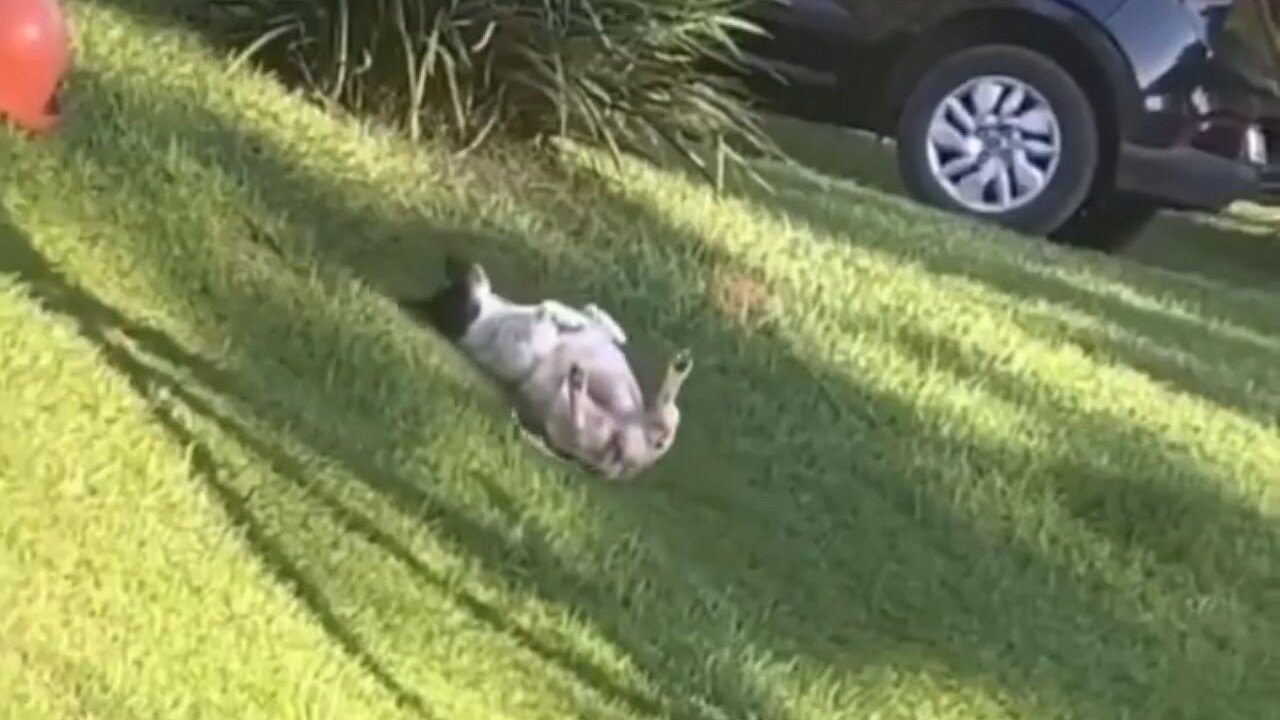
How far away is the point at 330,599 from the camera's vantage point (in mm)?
4766

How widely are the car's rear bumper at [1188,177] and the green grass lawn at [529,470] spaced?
2.34 metres

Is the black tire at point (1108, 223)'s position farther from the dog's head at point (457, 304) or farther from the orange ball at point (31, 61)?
the orange ball at point (31, 61)

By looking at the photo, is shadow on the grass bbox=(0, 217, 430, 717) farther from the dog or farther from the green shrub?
the green shrub

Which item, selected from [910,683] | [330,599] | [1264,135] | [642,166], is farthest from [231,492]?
[1264,135]

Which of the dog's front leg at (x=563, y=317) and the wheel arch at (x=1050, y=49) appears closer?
the dog's front leg at (x=563, y=317)

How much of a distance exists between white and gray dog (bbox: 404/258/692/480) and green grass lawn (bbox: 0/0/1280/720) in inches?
2.9

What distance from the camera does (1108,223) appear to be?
30.9 feet

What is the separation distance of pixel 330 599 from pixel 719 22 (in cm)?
278

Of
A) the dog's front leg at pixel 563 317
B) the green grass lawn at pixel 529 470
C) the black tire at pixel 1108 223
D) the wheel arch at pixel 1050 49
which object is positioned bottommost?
the black tire at pixel 1108 223

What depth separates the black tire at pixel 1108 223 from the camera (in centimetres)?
920

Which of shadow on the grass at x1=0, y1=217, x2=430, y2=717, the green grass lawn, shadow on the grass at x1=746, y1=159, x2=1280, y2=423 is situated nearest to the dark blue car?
shadow on the grass at x1=746, y1=159, x2=1280, y2=423

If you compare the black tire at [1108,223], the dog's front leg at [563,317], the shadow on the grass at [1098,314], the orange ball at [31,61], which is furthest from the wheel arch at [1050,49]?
the orange ball at [31,61]

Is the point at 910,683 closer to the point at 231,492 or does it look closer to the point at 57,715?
the point at 231,492

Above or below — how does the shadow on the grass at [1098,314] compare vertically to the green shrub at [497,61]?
below
